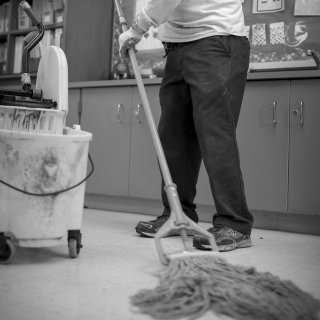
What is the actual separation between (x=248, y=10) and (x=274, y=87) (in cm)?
78

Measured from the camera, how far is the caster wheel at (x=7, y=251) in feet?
4.15

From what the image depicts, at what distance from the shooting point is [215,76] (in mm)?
1615

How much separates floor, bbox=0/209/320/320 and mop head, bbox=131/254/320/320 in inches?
1.4

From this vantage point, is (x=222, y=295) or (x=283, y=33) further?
(x=283, y=33)

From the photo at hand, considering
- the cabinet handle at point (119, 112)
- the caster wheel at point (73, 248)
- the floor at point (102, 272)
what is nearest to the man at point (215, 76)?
the floor at point (102, 272)

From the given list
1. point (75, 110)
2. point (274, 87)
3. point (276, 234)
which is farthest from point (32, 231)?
point (75, 110)

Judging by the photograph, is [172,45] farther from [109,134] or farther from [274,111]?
[109,134]

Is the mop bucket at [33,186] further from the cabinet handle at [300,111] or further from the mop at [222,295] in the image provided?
the cabinet handle at [300,111]

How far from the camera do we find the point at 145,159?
2.56 metres

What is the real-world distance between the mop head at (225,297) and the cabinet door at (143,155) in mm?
1463

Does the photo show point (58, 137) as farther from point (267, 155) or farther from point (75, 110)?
point (75, 110)

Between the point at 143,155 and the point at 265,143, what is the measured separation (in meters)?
0.71

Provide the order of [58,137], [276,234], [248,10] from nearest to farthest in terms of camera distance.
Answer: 1. [58,137]
2. [276,234]
3. [248,10]

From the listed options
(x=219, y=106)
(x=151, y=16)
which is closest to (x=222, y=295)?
(x=219, y=106)
